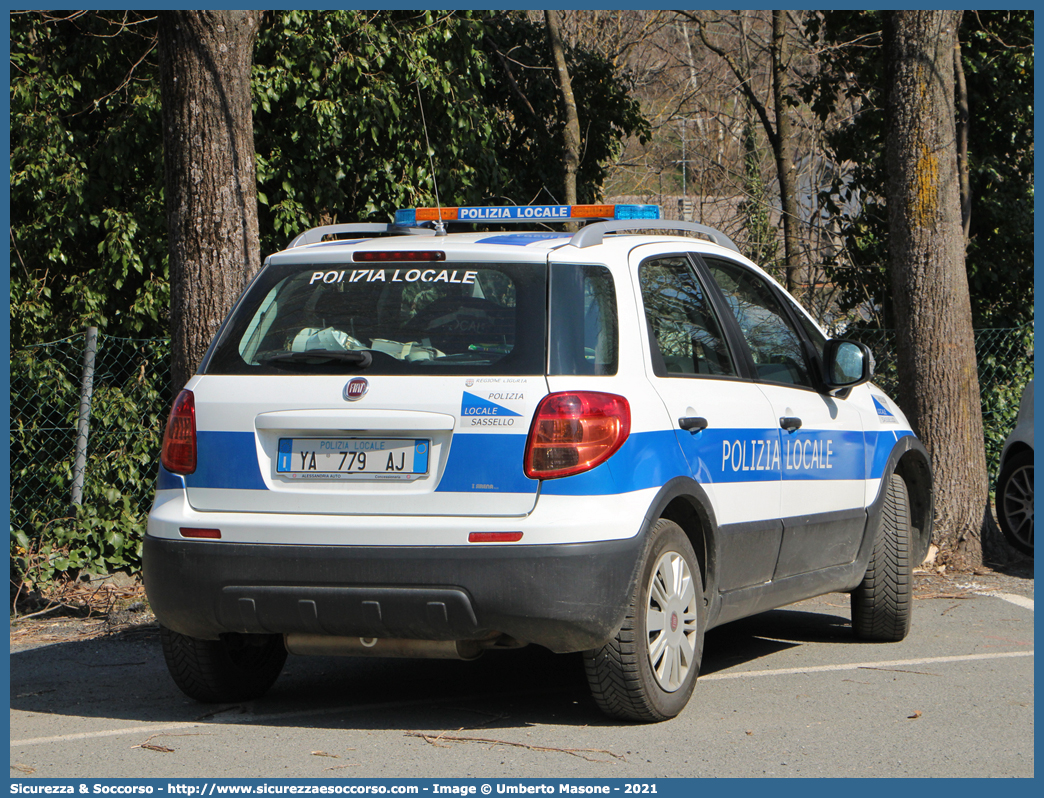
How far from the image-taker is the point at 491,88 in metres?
14.8

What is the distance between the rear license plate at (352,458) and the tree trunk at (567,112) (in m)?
9.29

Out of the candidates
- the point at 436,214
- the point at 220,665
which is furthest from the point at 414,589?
the point at 436,214

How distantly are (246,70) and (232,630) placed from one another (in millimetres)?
3739

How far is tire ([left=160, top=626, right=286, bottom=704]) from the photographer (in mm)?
4832

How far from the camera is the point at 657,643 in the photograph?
4.50m

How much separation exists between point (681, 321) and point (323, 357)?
4.53 feet

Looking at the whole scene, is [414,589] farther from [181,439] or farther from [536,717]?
[181,439]

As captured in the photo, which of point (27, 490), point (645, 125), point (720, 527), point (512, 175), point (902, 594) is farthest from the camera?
point (645, 125)

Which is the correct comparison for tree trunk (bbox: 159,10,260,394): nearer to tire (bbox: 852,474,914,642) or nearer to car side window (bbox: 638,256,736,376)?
car side window (bbox: 638,256,736,376)

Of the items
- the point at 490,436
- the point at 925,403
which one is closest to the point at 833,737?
the point at 490,436

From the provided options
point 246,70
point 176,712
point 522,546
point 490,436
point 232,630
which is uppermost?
point 246,70

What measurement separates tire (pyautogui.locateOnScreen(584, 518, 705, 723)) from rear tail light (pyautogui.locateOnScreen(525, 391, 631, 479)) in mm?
410

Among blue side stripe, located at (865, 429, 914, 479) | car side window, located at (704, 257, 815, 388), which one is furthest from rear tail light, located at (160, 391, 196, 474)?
blue side stripe, located at (865, 429, 914, 479)

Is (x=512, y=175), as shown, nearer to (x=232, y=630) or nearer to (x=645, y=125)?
(x=645, y=125)
